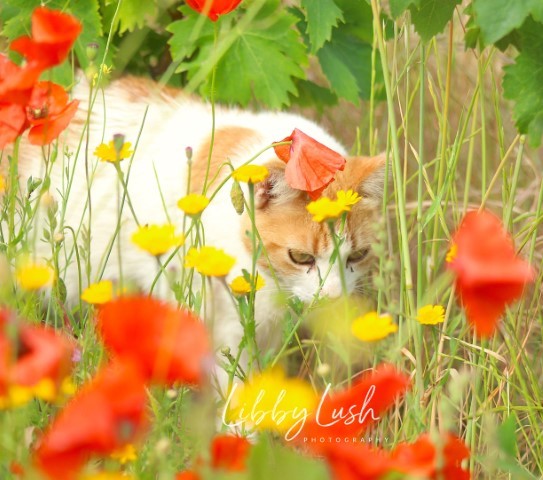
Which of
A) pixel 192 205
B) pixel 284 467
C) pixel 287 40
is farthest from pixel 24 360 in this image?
pixel 287 40

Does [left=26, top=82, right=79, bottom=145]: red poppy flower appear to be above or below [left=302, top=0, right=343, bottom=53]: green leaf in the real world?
above

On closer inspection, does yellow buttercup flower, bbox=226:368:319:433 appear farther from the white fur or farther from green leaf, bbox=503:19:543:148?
the white fur

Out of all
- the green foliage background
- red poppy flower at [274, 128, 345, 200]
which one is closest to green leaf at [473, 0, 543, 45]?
the green foliage background

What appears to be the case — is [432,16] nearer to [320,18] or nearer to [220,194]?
[320,18]

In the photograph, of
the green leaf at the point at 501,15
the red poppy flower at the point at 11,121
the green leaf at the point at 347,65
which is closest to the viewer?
Answer: the red poppy flower at the point at 11,121

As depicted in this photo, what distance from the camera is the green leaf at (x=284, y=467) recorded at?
574 mm

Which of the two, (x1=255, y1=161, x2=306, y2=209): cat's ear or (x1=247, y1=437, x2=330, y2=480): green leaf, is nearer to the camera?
(x1=247, y1=437, x2=330, y2=480): green leaf

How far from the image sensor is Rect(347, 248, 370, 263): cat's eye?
75.6 inches

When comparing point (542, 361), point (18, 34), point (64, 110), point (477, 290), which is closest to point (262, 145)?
point (18, 34)

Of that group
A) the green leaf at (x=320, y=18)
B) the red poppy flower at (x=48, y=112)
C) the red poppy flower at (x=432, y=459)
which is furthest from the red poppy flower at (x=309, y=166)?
the green leaf at (x=320, y=18)

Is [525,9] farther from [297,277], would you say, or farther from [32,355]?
[32,355]

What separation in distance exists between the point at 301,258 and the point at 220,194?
9.2 inches

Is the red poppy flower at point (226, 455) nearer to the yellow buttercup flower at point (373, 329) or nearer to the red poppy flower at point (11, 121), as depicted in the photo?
the yellow buttercup flower at point (373, 329)

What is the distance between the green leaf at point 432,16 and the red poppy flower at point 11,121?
76 centimetres
